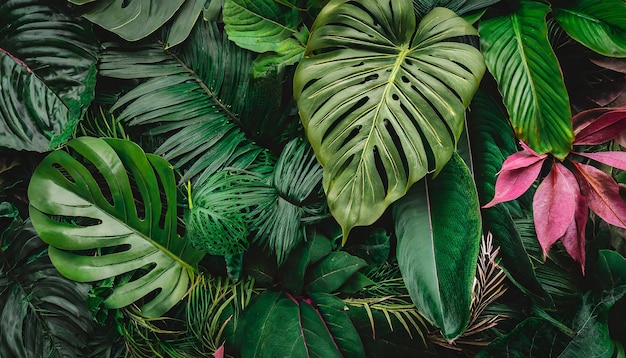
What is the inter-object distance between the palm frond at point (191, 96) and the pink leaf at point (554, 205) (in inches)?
22.2

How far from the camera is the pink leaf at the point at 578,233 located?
101 cm

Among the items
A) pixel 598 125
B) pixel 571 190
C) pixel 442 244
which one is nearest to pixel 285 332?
pixel 442 244

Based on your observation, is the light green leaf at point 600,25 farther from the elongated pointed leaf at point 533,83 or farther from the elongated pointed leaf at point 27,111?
the elongated pointed leaf at point 27,111

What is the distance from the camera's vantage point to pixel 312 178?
43.9 inches

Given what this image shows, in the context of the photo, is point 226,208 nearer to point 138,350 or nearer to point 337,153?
point 337,153

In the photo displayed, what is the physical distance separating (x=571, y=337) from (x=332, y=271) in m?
0.46

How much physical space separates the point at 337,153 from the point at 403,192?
137 mm

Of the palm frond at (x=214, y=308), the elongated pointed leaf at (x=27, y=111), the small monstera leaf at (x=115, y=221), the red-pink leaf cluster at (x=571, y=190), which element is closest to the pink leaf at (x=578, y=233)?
the red-pink leaf cluster at (x=571, y=190)

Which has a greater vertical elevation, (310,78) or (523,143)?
(310,78)

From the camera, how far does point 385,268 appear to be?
3.81 feet

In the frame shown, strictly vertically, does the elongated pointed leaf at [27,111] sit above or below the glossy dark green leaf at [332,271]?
above

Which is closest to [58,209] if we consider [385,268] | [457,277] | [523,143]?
[385,268]

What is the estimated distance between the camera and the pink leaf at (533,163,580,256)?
99 centimetres

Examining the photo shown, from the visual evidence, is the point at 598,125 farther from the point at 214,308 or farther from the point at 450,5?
the point at 214,308
